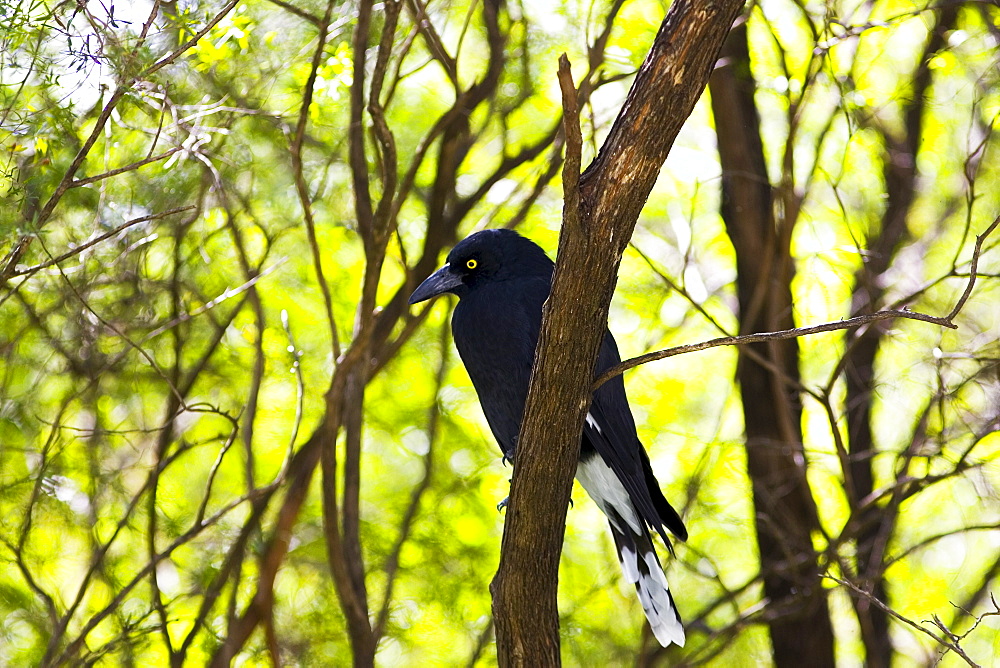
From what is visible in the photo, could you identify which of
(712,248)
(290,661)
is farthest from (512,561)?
(712,248)

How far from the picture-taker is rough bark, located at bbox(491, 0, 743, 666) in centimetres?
219

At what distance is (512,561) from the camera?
8.36 ft

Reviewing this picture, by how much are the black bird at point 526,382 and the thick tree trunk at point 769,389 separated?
163 cm

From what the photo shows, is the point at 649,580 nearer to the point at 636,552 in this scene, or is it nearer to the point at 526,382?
the point at 636,552

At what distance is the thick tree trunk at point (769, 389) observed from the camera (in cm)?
512

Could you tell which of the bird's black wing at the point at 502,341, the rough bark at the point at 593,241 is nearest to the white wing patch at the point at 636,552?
the bird's black wing at the point at 502,341

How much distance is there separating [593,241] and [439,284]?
1.55 m

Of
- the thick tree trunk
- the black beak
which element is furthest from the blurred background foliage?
the black beak

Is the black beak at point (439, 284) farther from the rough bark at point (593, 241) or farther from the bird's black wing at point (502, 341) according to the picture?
the rough bark at point (593, 241)

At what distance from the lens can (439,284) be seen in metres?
3.69

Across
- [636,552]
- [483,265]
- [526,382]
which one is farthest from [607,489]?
[483,265]

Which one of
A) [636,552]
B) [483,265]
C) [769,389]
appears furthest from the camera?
[769,389]

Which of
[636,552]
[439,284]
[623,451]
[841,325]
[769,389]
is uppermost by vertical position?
[769,389]

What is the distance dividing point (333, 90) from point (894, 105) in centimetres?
336
